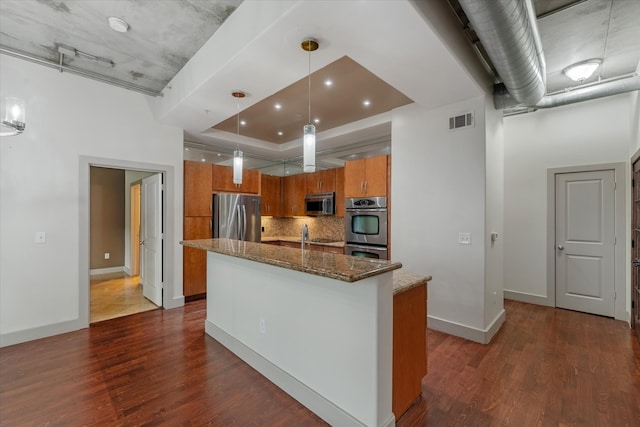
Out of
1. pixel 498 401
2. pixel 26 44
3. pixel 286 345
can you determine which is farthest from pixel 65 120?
pixel 498 401

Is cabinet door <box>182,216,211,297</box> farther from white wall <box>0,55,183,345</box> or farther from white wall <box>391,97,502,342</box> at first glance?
white wall <box>391,97,502,342</box>

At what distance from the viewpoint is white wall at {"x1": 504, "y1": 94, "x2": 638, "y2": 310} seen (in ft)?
12.5

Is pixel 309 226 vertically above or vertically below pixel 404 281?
above

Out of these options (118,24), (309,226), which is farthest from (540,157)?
(118,24)

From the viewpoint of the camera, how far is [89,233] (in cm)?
359

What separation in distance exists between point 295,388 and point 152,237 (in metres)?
3.56

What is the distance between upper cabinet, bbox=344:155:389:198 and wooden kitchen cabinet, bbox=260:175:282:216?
214cm

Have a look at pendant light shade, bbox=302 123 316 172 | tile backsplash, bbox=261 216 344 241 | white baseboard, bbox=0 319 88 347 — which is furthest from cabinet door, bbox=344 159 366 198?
white baseboard, bbox=0 319 88 347

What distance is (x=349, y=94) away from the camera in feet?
11.7

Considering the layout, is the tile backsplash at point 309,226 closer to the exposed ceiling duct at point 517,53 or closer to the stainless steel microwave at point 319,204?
the stainless steel microwave at point 319,204

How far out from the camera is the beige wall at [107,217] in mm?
6406

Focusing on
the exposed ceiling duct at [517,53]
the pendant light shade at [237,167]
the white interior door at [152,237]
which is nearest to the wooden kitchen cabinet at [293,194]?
the white interior door at [152,237]

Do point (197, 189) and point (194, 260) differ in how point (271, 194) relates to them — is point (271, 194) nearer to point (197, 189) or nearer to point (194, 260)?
point (197, 189)

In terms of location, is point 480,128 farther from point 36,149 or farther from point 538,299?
point 36,149
